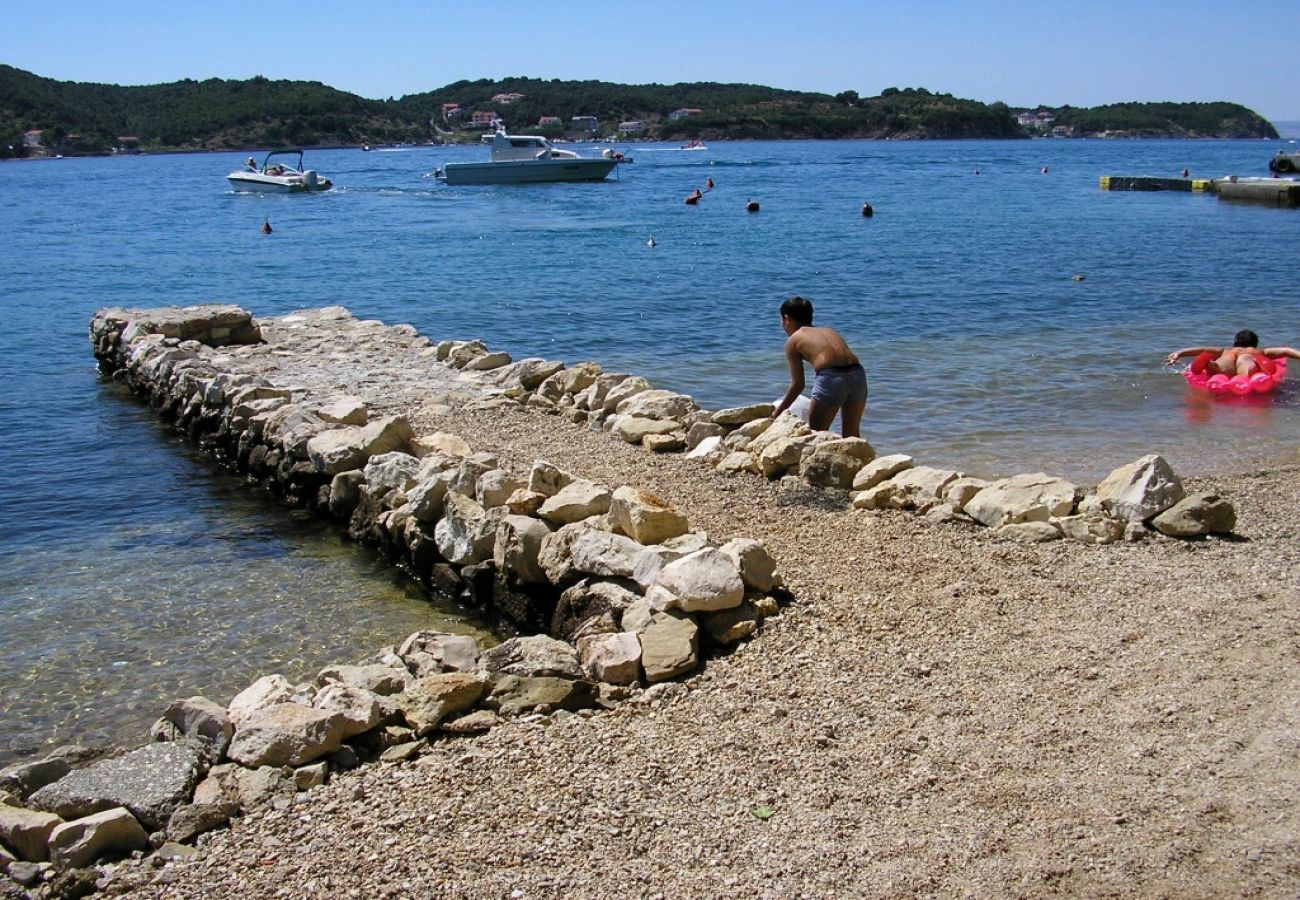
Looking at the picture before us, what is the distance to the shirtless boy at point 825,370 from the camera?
1043 cm

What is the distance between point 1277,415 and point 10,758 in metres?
13.5

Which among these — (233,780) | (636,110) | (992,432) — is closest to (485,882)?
(233,780)

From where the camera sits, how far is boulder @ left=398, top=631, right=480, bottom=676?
6.78 m

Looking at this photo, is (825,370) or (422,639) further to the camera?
(825,370)

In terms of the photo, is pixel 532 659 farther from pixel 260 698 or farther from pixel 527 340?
pixel 527 340

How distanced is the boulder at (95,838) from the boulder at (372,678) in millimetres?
1429

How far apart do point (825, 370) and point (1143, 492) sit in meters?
3.15

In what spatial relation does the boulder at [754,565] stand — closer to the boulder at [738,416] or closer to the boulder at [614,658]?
the boulder at [614,658]

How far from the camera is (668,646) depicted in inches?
253

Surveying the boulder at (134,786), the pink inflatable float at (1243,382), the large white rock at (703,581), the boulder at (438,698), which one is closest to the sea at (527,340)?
the pink inflatable float at (1243,382)

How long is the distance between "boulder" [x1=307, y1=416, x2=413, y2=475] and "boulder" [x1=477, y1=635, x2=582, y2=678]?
4603 mm

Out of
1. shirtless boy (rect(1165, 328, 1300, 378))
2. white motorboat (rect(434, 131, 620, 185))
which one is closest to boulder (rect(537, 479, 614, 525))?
shirtless boy (rect(1165, 328, 1300, 378))

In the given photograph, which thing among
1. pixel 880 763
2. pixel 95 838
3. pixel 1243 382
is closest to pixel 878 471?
pixel 880 763

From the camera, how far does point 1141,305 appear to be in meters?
22.7
